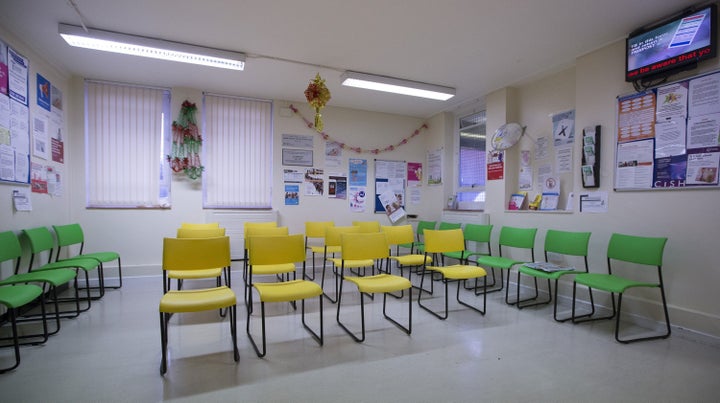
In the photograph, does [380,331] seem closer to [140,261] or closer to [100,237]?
[140,261]

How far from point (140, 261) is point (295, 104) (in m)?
3.30

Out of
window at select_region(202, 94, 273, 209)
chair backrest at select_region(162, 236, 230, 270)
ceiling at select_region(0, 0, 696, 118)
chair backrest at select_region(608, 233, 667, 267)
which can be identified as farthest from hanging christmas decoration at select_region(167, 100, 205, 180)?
chair backrest at select_region(608, 233, 667, 267)

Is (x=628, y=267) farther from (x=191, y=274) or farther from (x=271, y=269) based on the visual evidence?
(x=191, y=274)

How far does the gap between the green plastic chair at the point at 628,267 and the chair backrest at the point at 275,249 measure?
253 centimetres

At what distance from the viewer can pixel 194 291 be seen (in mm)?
2473

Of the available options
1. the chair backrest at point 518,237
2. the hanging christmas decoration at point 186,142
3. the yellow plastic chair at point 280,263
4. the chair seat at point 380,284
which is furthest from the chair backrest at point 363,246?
the hanging christmas decoration at point 186,142

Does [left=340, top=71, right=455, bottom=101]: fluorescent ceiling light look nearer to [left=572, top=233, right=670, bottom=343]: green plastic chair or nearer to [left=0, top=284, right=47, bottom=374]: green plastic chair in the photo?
[left=572, top=233, right=670, bottom=343]: green plastic chair

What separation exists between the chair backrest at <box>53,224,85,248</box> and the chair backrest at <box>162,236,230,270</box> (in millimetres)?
2291

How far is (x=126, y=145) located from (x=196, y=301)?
357 cm

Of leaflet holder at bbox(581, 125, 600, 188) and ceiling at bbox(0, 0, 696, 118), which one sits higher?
ceiling at bbox(0, 0, 696, 118)

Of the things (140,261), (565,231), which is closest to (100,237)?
(140,261)

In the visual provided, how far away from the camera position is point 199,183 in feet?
15.9

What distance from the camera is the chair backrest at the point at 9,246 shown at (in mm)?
2800

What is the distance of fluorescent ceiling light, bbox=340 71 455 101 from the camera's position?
4.14 m
